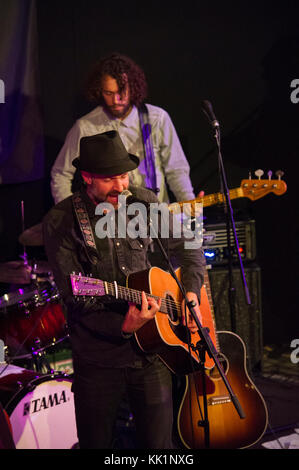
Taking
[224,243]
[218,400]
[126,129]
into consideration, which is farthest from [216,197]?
[218,400]

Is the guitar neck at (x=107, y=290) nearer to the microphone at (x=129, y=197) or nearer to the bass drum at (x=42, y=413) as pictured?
the microphone at (x=129, y=197)

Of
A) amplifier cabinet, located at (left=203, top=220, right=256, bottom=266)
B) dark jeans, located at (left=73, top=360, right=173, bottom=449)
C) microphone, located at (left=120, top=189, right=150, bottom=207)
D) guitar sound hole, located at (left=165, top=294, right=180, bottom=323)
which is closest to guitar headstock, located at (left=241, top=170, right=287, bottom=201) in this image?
amplifier cabinet, located at (left=203, top=220, right=256, bottom=266)

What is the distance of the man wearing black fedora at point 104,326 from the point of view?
2.77 metres

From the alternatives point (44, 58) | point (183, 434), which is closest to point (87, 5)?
point (44, 58)

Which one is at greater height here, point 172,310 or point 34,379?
point 172,310

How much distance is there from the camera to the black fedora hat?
2.90 metres

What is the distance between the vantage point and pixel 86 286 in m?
2.59

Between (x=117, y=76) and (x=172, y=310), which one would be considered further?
(x=117, y=76)

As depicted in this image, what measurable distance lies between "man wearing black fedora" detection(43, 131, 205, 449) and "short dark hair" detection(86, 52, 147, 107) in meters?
2.16

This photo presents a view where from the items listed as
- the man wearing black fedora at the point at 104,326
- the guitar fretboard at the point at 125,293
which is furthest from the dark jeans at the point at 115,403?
the guitar fretboard at the point at 125,293

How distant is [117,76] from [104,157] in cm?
218

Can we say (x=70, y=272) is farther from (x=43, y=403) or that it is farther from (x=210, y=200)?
(x=210, y=200)

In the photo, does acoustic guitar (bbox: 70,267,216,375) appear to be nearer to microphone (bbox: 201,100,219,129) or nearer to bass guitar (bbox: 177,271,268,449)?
bass guitar (bbox: 177,271,268,449)

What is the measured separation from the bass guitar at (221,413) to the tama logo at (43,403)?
86cm
